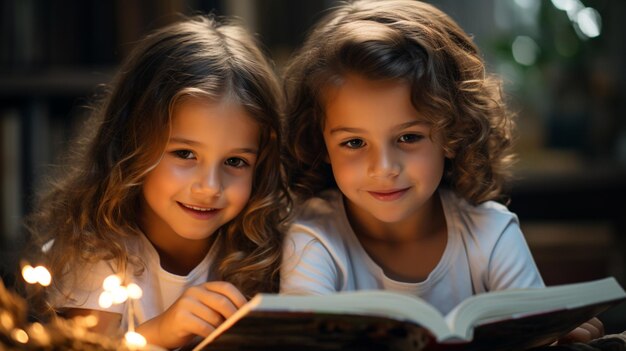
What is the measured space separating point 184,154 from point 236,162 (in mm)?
79

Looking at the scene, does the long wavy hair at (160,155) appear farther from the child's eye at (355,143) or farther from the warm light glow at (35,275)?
the warm light glow at (35,275)

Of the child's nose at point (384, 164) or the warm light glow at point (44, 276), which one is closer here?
the warm light glow at point (44, 276)

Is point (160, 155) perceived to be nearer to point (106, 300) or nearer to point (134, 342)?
point (106, 300)

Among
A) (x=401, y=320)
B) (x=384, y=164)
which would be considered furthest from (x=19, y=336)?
(x=384, y=164)

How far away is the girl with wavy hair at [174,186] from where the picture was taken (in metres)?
1.16

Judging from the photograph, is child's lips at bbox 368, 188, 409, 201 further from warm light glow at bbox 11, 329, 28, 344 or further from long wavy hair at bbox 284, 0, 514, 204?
warm light glow at bbox 11, 329, 28, 344

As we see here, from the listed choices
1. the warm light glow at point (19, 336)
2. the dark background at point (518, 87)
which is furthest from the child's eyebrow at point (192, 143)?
the dark background at point (518, 87)

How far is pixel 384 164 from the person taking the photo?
1.13 meters

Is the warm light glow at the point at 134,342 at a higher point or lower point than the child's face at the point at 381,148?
lower

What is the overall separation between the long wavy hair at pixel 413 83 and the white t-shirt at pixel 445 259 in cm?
5

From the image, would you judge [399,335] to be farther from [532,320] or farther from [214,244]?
[214,244]

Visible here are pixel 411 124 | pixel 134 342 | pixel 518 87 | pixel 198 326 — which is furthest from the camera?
pixel 518 87

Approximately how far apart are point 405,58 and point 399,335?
474 mm

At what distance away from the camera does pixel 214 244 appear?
129 cm
